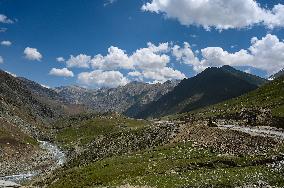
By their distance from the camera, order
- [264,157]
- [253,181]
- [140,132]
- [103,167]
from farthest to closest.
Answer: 1. [140,132]
2. [103,167]
3. [264,157]
4. [253,181]

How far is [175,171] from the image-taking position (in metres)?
63.5

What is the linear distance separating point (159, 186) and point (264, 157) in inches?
744

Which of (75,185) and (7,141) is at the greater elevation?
(7,141)

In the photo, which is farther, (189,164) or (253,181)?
(189,164)

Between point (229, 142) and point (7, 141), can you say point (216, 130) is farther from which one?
point (7, 141)

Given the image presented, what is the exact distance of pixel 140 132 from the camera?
10381cm

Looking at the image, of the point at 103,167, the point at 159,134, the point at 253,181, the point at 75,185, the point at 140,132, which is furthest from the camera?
the point at 140,132

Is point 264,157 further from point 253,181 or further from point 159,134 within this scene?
point 159,134

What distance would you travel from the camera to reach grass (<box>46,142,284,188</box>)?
5378 centimetres

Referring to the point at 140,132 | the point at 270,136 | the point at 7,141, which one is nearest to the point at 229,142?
the point at 270,136

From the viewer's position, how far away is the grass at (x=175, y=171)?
53.8 metres

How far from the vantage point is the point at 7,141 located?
174 m

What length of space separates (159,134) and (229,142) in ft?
74.5

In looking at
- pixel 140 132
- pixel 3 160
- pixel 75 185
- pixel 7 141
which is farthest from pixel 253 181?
pixel 7 141
